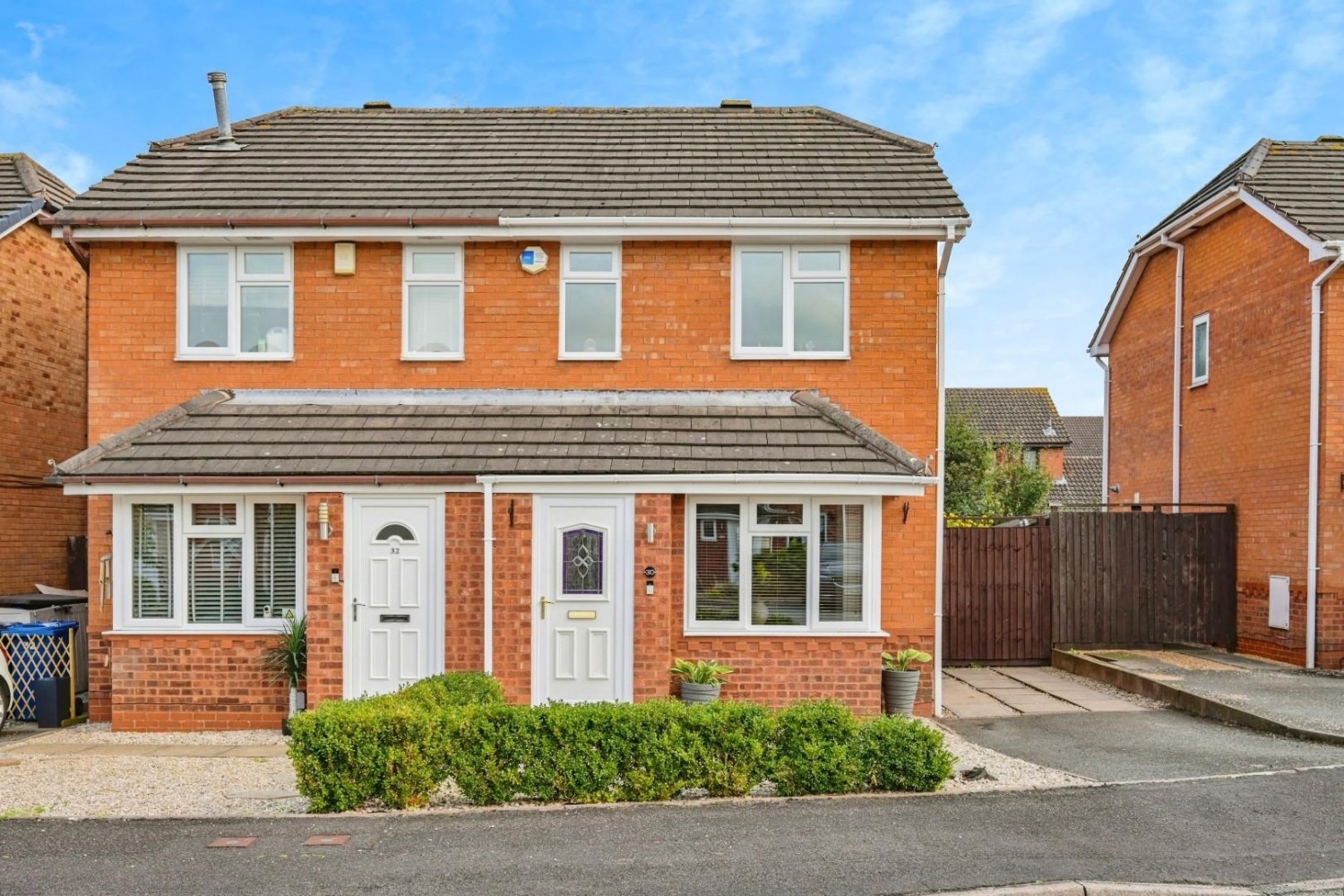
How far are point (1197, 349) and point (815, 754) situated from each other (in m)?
12.4

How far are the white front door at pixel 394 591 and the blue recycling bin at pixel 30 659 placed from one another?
327 centimetres

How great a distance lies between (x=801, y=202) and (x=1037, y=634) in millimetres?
7167

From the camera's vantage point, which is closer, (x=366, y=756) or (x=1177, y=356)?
(x=366, y=756)

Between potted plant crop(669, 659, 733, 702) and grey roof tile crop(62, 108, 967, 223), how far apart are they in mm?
4941

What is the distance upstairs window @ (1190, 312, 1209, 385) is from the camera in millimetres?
15609

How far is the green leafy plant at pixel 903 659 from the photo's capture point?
1015 cm

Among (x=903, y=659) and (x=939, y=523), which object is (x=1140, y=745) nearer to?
(x=903, y=659)

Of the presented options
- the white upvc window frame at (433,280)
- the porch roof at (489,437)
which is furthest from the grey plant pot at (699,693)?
the white upvc window frame at (433,280)

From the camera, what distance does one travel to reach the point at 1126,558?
552 inches

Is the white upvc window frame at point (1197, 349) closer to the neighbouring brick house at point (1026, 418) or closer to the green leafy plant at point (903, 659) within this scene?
the green leafy plant at point (903, 659)

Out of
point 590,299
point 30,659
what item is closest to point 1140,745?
point 590,299

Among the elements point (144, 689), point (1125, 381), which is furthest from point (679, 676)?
point (1125, 381)

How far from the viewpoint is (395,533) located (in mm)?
9812

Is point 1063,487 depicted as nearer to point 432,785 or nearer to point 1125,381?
point 1125,381
